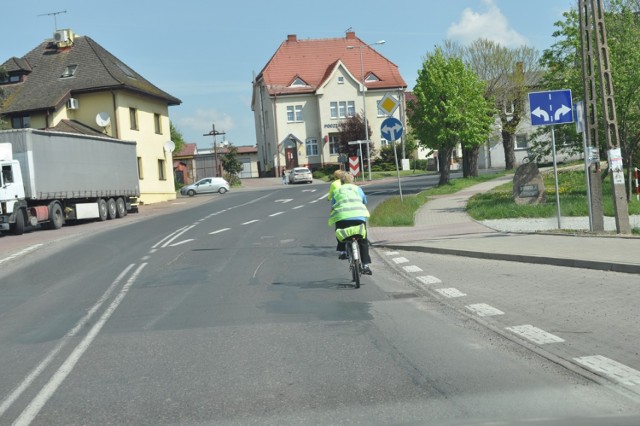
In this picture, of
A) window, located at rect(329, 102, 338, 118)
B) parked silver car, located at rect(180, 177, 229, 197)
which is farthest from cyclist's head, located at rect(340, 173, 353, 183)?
window, located at rect(329, 102, 338, 118)

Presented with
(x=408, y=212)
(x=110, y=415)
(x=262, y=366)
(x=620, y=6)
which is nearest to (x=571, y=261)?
(x=262, y=366)

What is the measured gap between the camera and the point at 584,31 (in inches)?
616

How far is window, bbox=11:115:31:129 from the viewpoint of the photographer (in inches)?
1831

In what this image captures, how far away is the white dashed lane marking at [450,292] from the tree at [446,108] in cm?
2819

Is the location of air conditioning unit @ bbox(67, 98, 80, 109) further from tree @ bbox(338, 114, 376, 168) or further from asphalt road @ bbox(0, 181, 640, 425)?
asphalt road @ bbox(0, 181, 640, 425)

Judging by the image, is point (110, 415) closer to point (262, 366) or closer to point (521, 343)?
point (262, 366)

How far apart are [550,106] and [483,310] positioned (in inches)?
321

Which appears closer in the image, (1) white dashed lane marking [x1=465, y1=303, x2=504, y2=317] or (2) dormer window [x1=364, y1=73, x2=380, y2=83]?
(1) white dashed lane marking [x1=465, y1=303, x2=504, y2=317]

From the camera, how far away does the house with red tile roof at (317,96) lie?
80062mm

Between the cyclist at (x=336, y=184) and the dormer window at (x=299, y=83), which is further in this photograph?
the dormer window at (x=299, y=83)

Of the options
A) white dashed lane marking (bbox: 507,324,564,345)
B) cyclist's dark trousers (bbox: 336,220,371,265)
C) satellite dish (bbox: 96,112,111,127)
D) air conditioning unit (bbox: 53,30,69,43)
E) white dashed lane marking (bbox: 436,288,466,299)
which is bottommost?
white dashed lane marking (bbox: 436,288,466,299)

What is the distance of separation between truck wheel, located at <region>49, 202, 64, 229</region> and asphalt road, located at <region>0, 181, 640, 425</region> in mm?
16714

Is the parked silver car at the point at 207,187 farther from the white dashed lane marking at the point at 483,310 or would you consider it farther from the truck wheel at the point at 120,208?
the white dashed lane marking at the point at 483,310

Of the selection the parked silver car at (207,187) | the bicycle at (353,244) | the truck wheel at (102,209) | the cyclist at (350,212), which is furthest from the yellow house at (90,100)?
the bicycle at (353,244)
